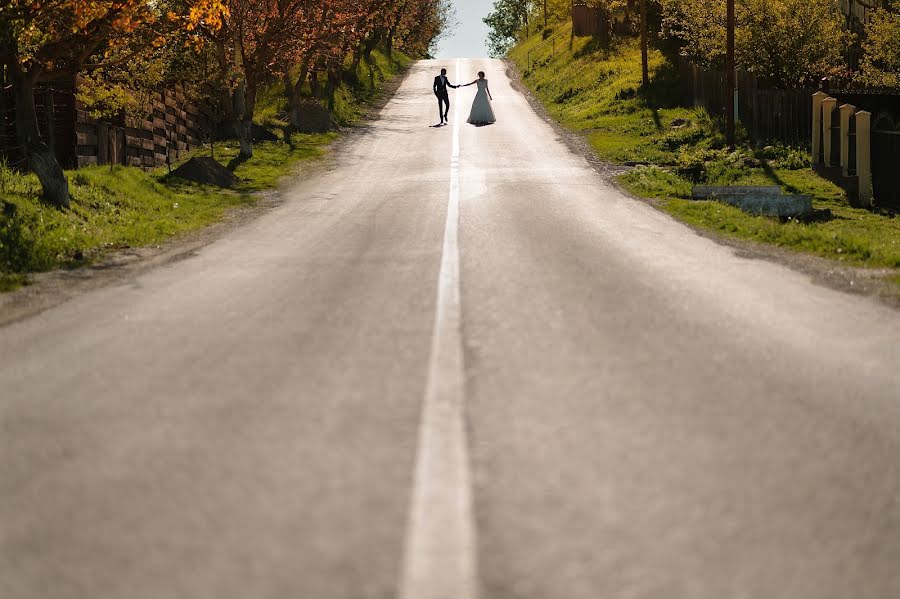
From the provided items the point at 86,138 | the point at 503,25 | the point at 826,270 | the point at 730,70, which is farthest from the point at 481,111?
the point at 503,25

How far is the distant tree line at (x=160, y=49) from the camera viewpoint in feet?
55.9

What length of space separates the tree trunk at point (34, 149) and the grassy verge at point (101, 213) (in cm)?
25

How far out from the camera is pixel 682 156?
29.9 metres

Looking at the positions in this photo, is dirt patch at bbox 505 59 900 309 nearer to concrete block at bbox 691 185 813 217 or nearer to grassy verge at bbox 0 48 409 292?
concrete block at bbox 691 185 813 217

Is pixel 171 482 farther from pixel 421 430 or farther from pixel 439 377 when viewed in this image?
pixel 439 377

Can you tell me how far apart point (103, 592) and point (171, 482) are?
3.74 feet

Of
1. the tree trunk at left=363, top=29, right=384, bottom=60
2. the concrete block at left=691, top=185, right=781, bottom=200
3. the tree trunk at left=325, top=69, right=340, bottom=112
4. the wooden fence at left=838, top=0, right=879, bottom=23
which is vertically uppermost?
the tree trunk at left=363, top=29, right=384, bottom=60

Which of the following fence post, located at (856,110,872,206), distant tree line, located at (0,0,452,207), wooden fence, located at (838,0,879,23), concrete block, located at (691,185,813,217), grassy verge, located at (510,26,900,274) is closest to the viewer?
grassy verge, located at (510,26,900,274)

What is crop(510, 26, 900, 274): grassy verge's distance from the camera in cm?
1578

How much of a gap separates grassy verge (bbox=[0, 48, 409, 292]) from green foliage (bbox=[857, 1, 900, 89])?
16.9 metres

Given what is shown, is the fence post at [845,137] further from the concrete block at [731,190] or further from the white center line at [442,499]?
the white center line at [442,499]

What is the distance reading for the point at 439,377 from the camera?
6.46 metres

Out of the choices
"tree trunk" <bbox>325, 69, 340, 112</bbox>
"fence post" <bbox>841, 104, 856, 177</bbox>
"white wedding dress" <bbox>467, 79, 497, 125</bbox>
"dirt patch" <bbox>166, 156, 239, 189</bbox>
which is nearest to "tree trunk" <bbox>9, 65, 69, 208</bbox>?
"dirt patch" <bbox>166, 156, 239, 189</bbox>

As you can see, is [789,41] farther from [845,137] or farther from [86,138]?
[86,138]
